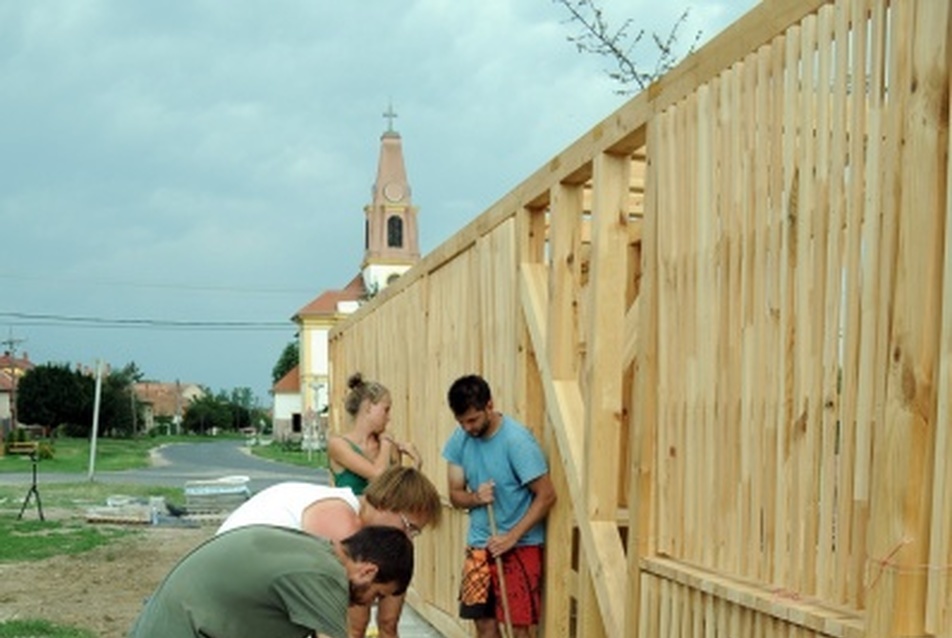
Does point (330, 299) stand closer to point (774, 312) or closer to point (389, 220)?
point (389, 220)

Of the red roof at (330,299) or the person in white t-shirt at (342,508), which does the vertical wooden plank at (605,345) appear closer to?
the person in white t-shirt at (342,508)

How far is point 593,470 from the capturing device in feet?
17.4

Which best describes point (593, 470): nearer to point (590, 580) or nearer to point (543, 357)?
point (590, 580)

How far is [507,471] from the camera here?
607cm

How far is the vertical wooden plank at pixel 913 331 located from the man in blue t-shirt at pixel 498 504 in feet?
9.88

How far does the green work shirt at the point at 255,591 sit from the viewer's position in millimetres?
3410

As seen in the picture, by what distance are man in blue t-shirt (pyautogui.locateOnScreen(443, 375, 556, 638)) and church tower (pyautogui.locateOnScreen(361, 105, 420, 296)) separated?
8444 centimetres

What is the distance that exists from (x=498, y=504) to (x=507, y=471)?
200 mm

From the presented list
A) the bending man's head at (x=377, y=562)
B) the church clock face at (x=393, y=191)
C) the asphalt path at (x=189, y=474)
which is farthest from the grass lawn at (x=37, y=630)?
the church clock face at (x=393, y=191)

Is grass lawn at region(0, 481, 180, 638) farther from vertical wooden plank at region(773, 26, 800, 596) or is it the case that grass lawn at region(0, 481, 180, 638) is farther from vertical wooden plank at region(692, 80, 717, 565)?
vertical wooden plank at region(773, 26, 800, 596)

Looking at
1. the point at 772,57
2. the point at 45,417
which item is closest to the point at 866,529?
the point at 772,57

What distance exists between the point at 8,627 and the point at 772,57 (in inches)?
299

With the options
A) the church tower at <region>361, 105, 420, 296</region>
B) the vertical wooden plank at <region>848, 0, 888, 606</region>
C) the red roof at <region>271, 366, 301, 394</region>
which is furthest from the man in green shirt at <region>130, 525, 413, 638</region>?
the red roof at <region>271, 366, 301, 394</region>

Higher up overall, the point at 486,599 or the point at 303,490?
the point at 303,490
